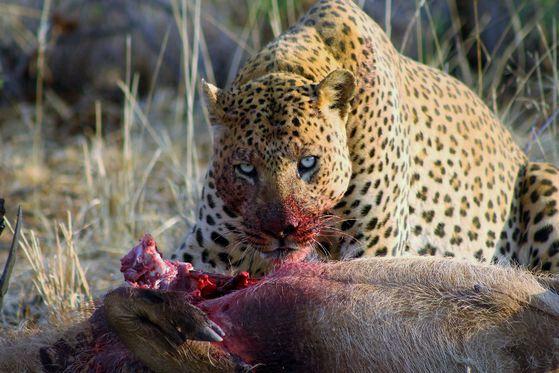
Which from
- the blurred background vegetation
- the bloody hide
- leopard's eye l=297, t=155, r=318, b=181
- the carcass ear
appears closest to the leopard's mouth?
leopard's eye l=297, t=155, r=318, b=181

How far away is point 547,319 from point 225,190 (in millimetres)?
1601

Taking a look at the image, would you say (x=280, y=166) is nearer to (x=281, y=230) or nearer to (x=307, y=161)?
(x=307, y=161)

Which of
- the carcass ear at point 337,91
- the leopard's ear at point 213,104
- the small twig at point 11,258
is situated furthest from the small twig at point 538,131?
the small twig at point 11,258

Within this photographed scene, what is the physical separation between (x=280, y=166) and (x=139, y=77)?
21.4 feet

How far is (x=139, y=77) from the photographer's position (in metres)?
10.4

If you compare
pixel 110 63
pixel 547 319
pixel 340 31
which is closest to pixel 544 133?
pixel 340 31

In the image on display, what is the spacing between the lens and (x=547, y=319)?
11.6 feet

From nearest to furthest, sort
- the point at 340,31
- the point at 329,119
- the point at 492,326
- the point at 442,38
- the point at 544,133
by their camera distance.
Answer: the point at 492,326, the point at 329,119, the point at 340,31, the point at 544,133, the point at 442,38

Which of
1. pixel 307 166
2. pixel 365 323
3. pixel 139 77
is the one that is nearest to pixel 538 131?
pixel 307 166

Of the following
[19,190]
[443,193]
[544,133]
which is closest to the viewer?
[443,193]

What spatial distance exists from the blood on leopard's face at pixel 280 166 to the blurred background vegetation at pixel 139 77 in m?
2.55

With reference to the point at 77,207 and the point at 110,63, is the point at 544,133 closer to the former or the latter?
the point at 77,207

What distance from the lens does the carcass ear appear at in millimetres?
4363

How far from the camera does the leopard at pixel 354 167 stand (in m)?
4.26
